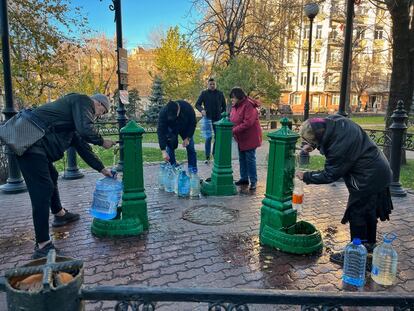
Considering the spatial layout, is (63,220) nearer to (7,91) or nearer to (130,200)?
(130,200)

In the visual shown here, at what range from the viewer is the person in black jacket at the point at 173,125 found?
18.7 feet

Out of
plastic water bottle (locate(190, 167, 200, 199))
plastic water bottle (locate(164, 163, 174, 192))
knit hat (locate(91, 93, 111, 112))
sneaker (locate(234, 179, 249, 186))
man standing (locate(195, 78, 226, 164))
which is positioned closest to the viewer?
knit hat (locate(91, 93, 111, 112))

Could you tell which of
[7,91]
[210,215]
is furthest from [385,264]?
[7,91]

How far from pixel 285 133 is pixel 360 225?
117cm

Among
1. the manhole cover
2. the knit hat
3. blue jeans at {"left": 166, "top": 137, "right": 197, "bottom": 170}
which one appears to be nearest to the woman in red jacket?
blue jeans at {"left": 166, "top": 137, "right": 197, "bottom": 170}

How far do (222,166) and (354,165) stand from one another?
281 centimetres

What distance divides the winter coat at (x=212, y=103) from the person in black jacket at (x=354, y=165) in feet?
17.9

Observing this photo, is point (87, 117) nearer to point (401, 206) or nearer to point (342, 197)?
point (342, 197)

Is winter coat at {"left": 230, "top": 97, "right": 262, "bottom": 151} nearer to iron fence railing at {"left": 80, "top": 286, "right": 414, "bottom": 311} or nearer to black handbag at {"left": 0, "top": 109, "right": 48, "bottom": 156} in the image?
black handbag at {"left": 0, "top": 109, "right": 48, "bottom": 156}

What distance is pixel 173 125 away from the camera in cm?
601

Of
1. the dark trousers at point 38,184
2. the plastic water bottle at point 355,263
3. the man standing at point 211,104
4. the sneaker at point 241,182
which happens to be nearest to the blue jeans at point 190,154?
the sneaker at point 241,182

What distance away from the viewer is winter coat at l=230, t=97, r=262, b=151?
19.1ft

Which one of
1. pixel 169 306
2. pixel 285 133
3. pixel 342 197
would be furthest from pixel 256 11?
pixel 169 306

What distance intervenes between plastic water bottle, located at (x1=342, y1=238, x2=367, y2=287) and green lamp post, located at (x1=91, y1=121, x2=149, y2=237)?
2323 mm
